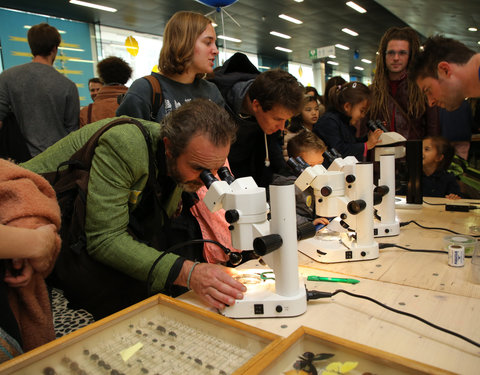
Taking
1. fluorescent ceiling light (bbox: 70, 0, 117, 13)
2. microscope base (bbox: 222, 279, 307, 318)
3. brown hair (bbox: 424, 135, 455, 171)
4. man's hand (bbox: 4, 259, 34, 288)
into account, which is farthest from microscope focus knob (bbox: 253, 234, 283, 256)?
fluorescent ceiling light (bbox: 70, 0, 117, 13)

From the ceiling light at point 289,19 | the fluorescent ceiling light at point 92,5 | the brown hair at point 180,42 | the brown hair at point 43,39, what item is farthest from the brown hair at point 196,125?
the ceiling light at point 289,19

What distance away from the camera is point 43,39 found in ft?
7.25

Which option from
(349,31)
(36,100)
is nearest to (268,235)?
(36,100)

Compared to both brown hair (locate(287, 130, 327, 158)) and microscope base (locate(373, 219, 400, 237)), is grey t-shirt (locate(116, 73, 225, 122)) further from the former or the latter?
microscope base (locate(373, 219, 400, 237))

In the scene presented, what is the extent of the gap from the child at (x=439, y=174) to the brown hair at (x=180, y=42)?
1.58 meters

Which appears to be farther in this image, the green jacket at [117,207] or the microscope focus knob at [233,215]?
the green jacket at [117,207]

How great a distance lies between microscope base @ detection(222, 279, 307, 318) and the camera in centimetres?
83

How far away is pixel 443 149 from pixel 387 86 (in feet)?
1.77

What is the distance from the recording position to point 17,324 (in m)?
0.77

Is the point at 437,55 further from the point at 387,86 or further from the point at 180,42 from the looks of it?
the point at 180,42

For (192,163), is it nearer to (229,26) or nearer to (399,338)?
(399,338)

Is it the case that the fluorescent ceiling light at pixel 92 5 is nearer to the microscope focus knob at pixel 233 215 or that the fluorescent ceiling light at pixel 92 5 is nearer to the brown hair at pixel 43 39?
the brown hair at pixel 43 39

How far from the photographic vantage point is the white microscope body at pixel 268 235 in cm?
83

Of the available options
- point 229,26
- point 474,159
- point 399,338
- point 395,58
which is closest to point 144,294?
point 399,338
